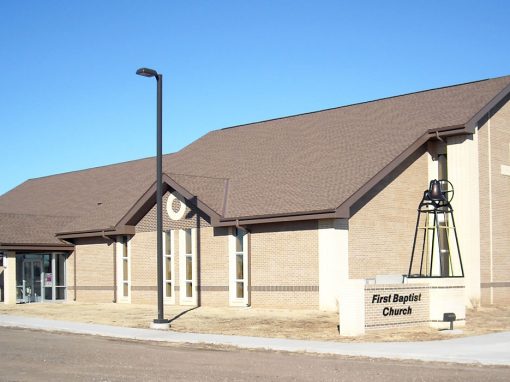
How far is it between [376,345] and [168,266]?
1634 centimetres

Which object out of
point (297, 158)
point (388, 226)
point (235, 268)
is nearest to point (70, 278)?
point (235, 268)

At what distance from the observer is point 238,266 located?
29984 mm

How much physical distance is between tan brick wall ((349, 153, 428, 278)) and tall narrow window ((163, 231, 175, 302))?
29.2 ft

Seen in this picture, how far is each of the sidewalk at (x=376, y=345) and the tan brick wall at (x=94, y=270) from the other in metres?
13.1

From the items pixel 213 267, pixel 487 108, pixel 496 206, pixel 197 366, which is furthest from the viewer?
pixel 496 206

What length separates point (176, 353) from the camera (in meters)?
17.4

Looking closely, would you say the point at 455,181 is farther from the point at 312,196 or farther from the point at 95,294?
the point at 95,294

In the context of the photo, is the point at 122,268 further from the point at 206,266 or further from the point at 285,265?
the point at 285,265

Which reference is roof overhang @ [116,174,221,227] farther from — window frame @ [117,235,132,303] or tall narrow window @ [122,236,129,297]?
tall narrow window @ [122,236,129,297]

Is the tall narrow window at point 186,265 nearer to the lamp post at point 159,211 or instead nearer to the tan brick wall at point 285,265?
the tan brick wall at point 285,265

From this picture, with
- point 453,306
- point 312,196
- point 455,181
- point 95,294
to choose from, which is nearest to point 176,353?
point 453,306

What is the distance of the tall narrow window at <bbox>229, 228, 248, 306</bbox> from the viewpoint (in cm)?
2956

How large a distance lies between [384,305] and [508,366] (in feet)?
20.7

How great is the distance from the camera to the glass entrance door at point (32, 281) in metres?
38.0
